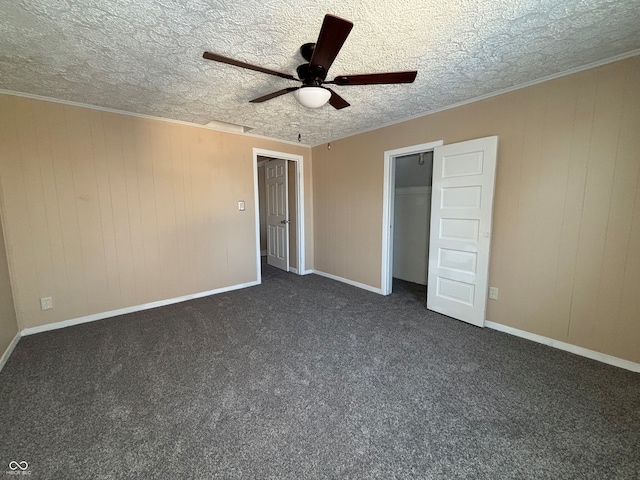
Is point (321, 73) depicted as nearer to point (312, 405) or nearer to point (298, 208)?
point (312, 405)

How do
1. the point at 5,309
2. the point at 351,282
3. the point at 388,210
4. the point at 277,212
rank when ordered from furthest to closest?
the point at 277,212
the point at 351,282
the point at 388,210
the point at 5,309

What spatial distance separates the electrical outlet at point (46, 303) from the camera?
8.58ft

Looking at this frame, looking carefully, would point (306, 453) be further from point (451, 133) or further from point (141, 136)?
point (141, 136)

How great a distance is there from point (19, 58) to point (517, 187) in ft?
13.5

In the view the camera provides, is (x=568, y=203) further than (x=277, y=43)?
Yes

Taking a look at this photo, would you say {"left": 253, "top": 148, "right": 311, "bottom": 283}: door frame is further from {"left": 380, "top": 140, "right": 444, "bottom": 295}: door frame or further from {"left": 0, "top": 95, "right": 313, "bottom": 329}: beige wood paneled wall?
{"left": 380, "top": 140, "right": 444, "bottom": 295}: door frame

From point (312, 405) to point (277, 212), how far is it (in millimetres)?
3784

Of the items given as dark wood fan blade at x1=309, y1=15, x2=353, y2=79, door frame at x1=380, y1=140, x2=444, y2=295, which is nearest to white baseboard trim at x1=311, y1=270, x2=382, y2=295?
door frame at x1=380, y1=140, x2=444, y2=295

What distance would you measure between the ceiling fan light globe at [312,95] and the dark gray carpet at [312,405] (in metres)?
2.01

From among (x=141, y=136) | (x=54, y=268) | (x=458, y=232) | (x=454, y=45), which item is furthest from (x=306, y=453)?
(x=141, y=136)

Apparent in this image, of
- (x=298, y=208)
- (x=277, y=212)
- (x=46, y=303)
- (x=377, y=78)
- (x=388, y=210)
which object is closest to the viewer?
(x=377, y=78)

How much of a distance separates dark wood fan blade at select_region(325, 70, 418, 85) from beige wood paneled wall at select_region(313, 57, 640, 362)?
1347mm

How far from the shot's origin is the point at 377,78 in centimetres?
176

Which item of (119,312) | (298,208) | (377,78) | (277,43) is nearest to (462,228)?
(377,78)
